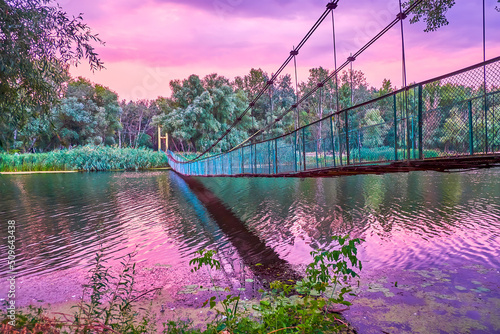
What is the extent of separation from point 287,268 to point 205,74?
90.8 ft

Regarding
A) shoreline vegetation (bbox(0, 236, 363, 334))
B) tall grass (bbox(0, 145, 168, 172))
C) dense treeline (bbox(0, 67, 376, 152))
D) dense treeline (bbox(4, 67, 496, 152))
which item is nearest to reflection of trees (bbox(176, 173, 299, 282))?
shoreline vegetation (bbox(0, 236, 363, 334))

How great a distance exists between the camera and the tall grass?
Answer: 2305cm

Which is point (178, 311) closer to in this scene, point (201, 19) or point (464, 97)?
point (464, 97)

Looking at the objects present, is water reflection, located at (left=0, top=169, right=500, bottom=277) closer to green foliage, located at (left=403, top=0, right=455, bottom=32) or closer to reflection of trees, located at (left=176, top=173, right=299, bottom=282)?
reflection of trees, located at (left=176, top=173, right=299, bottom=282)

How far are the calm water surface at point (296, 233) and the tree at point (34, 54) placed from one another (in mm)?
1799

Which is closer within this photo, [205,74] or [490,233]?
[490,233]

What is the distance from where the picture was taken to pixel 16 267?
13.1ft

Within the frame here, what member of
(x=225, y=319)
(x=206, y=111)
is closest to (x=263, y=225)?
(x=225, y=319)

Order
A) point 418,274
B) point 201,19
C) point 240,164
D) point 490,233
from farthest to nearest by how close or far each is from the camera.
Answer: point 201,19
point 240,164
point 490,233
point 418,274

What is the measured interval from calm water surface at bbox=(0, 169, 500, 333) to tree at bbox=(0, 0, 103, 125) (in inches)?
70.8

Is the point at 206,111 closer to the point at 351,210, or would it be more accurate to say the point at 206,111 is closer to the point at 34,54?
the point at 351,210

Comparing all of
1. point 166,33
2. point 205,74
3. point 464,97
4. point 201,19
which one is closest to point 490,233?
point 464,97

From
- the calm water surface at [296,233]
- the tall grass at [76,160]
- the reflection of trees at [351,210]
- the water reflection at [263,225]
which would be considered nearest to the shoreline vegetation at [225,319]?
the calm water surface at [296,233]

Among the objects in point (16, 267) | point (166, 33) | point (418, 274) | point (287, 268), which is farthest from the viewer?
point (166, 33)
